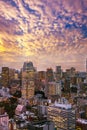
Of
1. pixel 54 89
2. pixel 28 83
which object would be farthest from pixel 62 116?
pixel 28 83

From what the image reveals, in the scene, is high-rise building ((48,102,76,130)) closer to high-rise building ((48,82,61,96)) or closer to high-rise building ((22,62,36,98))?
high-rise building ((48,82,61,96))

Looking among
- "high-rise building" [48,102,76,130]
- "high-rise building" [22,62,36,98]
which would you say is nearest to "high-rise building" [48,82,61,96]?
"high-rise building" [22,62,36,98]

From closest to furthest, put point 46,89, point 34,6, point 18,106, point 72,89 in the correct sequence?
point 34,6 → point 18,106 → point 72,89 → point 46,89

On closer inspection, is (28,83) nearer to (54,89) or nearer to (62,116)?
(54,89)

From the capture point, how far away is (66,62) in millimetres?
4098

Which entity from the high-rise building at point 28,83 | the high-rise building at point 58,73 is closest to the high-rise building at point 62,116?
the high-rise building at point 58,73

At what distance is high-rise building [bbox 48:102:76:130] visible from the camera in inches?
150

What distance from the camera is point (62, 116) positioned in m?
4.11

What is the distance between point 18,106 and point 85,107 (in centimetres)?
129

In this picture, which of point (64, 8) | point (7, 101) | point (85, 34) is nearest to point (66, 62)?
point (85, 34)

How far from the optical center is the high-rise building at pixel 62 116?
3814mm

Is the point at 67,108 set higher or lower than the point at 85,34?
lower

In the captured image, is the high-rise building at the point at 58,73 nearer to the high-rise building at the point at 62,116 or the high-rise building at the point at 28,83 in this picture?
the high-rise building at the point at 28,83

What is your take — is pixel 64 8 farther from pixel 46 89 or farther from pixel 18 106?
pixel 46 89
